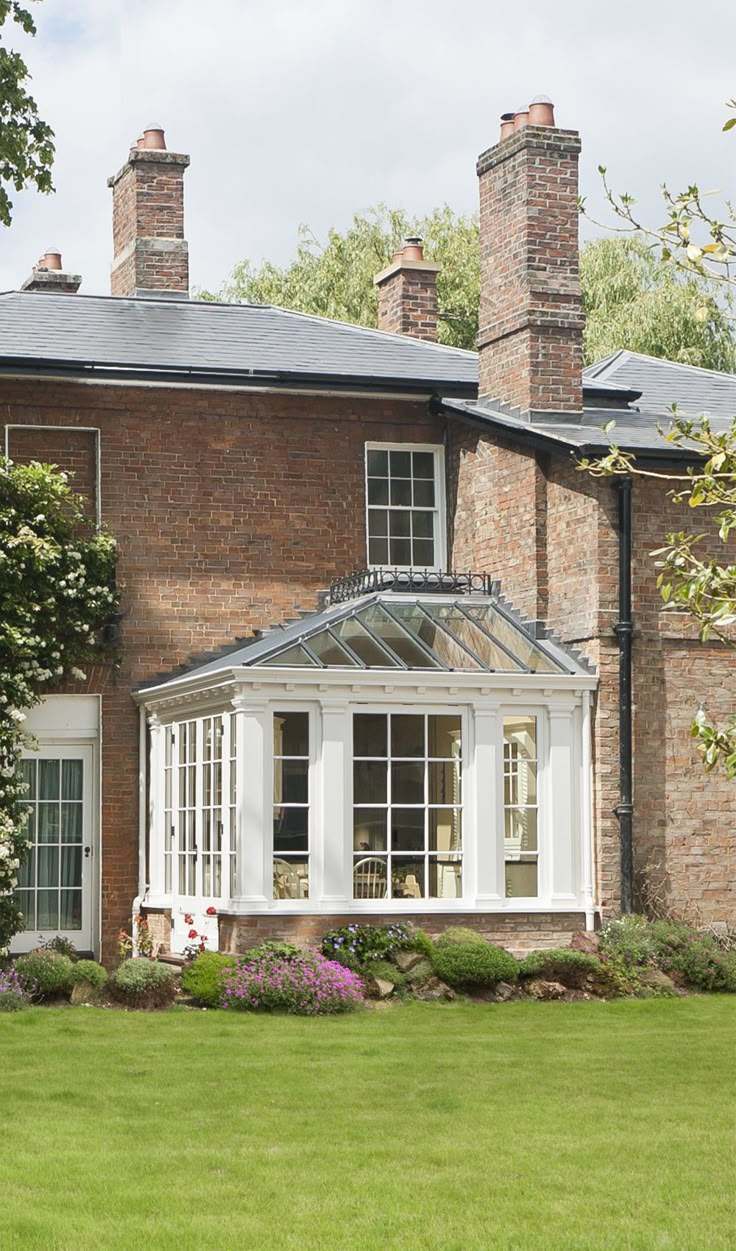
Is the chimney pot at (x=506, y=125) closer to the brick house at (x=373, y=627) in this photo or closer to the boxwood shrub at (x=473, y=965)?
the brick house at (x=373, y=627)

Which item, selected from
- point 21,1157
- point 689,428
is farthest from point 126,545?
point 689,428

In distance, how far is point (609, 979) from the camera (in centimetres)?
1672

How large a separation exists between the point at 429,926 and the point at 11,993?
13.4ft

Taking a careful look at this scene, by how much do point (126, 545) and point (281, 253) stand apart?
21008mm

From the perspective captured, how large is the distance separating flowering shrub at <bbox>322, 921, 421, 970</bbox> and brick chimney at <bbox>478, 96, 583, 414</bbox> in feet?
20.1

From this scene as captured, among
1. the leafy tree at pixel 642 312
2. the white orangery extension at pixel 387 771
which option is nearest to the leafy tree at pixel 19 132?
the white orangery extension at pixel 387 771

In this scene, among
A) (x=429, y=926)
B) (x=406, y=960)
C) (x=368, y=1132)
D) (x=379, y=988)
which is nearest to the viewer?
(x=368, y=1132)

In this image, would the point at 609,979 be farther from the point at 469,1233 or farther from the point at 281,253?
the point at 281,253

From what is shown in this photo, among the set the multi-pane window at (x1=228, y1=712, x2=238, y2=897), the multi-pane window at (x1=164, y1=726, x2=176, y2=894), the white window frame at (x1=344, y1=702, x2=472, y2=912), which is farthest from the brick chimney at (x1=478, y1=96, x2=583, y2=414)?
the multi-pane window at (x1=164, y1=726, x2=176, y2=894)

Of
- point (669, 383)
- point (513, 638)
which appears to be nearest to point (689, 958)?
point (513, 638)

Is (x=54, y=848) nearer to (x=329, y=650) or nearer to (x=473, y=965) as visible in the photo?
(x=329, y=650)

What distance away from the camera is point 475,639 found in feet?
59.8

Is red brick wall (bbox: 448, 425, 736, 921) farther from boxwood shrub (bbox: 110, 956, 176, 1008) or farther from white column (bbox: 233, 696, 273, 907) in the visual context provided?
boxwood shrub (bbox: 110, 956, 176, 1008)

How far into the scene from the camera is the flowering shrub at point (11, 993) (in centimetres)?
1562
